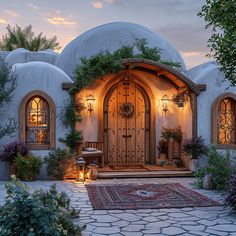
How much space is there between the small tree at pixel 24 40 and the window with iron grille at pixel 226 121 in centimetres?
1954

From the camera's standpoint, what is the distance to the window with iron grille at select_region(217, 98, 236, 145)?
527 inches

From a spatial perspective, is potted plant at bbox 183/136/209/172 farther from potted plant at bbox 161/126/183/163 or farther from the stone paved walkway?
the stone paved walkway

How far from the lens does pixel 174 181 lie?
1186 centimetres

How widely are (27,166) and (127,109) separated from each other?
14.1 feet

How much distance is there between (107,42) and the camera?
16422 millimetres

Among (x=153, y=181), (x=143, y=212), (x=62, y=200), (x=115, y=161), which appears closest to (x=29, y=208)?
(x=62, y=200)

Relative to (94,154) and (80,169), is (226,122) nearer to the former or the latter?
(94,154)

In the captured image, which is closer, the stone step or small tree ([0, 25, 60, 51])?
the stone step

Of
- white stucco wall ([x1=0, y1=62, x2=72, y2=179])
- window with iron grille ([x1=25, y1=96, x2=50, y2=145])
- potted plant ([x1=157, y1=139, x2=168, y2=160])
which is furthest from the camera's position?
potted plant ([x1=157, y1=139, x2=168, y2=160])

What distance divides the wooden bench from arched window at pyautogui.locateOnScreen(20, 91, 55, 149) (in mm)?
1081

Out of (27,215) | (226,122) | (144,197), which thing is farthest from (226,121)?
(27,215)

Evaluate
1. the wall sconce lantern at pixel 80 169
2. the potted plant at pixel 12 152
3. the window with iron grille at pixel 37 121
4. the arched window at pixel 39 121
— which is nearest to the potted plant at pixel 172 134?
the wall sconce lantern at pixel 80 169

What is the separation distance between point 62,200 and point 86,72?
6.46 meters

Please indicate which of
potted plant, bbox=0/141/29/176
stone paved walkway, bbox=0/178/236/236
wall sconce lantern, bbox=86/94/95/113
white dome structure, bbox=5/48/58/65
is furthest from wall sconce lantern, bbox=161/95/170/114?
white dome structure, bbox=5/48/58/65
